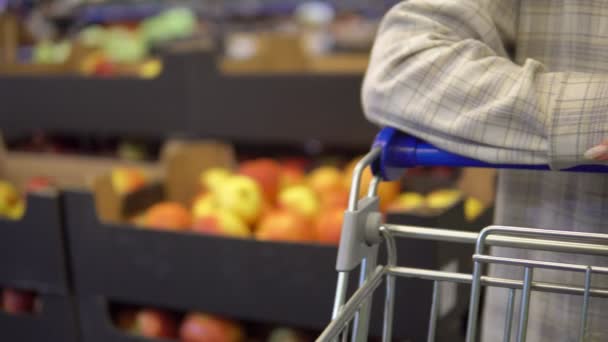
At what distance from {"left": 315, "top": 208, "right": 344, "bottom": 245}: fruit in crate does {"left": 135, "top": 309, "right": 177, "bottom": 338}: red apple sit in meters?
0.41

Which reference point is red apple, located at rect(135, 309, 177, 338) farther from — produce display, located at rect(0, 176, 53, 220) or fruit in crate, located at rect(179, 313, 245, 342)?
produce display, located at rect(0, 176, 53, 220)

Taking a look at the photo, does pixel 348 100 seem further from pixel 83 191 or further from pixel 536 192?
pixel 536 192

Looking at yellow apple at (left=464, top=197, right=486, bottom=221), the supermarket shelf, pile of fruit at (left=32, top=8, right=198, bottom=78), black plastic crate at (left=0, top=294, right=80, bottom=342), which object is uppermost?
pile of fruit at (left=32, top=8, right=198, bottom=78)

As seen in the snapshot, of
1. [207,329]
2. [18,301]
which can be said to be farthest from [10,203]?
[207,329]

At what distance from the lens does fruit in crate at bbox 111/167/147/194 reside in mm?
1639

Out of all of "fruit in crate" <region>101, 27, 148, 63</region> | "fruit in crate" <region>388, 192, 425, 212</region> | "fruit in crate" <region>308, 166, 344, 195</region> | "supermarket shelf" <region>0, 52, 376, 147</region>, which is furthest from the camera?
"fruit in crate" <region>101, 27, 148, 63</region>

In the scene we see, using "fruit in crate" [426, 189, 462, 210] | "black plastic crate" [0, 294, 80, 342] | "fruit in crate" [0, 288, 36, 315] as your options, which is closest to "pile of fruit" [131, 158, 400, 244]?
"fruit in crate" [426, 189, 462, 210]

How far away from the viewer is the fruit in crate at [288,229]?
4.06 ft

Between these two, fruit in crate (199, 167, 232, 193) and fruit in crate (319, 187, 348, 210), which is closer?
fruit in crate (319, 187, 348, 210)

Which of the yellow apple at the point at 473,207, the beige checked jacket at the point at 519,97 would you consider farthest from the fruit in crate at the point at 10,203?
the beige checked jacket at the point at 519,97

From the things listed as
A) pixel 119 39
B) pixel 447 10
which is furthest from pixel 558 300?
pixel 119 39

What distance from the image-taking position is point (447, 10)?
2.26ft

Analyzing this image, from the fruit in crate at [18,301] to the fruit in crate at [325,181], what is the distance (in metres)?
0.79

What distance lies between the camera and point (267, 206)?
1.52m
